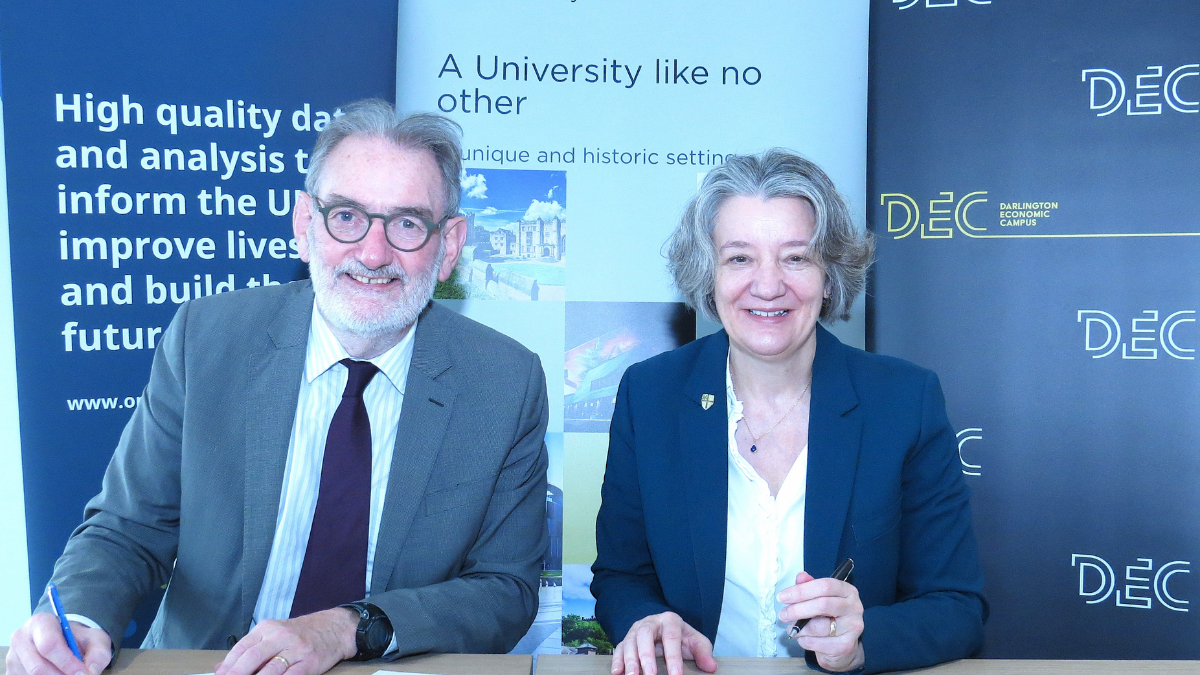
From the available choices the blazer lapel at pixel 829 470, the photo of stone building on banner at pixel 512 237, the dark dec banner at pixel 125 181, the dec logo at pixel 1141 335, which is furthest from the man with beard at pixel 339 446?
the dec logo at pixel 1141 335

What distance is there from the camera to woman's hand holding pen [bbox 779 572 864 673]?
1467 mm

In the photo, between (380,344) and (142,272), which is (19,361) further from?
(380,344)

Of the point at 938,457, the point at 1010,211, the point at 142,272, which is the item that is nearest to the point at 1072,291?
the point at 1010,211

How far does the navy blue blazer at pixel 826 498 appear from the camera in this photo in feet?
6.31

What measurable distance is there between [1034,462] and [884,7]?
1795 mm

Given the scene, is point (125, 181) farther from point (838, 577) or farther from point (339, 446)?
point (838, 577)

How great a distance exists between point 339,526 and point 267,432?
0.88 ft

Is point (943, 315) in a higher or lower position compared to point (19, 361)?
higher

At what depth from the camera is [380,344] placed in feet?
6.92

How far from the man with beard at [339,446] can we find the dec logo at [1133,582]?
228 centimetres

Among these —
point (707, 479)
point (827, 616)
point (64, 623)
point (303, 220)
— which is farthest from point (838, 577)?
point (303, 220)

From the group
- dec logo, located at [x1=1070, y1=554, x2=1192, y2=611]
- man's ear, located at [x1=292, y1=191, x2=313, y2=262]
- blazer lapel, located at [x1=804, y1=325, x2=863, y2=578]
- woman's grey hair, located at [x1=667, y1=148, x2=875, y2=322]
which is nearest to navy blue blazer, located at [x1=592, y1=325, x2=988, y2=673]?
blazer lapel, located at [x1=804, y1=325, x2=863, y2=578]

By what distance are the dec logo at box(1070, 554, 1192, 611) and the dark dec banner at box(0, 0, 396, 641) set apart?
3146 millimetres

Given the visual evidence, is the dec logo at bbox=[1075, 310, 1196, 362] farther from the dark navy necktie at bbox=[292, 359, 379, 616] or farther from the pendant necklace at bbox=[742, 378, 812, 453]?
the dark navy necktie at bbox=[292, 359, 379, 616]
